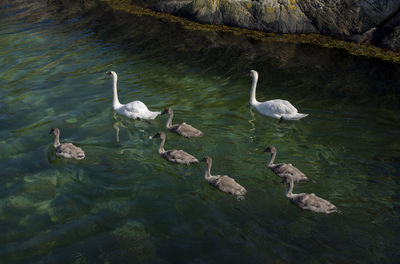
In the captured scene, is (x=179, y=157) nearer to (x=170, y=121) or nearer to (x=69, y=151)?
(x=170, y=121)

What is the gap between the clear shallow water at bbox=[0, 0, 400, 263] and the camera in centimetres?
882

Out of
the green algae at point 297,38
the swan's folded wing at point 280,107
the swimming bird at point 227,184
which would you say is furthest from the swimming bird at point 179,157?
the green algae at point 297,38

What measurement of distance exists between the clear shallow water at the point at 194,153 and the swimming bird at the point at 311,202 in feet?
0.65

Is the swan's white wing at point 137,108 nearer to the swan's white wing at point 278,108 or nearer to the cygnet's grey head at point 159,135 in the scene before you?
the cygnet's grey head at point 159,135

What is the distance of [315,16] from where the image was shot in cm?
2331

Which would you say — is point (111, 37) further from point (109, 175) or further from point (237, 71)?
point (109, 175)

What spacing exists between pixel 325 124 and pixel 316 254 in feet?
21.8

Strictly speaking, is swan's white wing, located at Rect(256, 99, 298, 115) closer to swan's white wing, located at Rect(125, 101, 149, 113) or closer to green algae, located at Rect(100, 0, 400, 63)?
swan's white wing, located at Rect(125, 101, 149, 113)

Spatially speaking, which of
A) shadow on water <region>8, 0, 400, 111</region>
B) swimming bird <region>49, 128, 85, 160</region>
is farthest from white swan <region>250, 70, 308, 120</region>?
swimming bird <region>49, 128, 85, 160</region>

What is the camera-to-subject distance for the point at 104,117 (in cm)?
1507

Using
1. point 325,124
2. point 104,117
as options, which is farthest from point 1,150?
point 325,124

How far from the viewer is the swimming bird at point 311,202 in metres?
9.57

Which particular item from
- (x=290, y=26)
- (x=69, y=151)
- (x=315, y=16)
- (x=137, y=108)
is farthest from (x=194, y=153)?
(x=315, y=16)

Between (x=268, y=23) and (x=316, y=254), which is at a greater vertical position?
(x=268, y=23)
